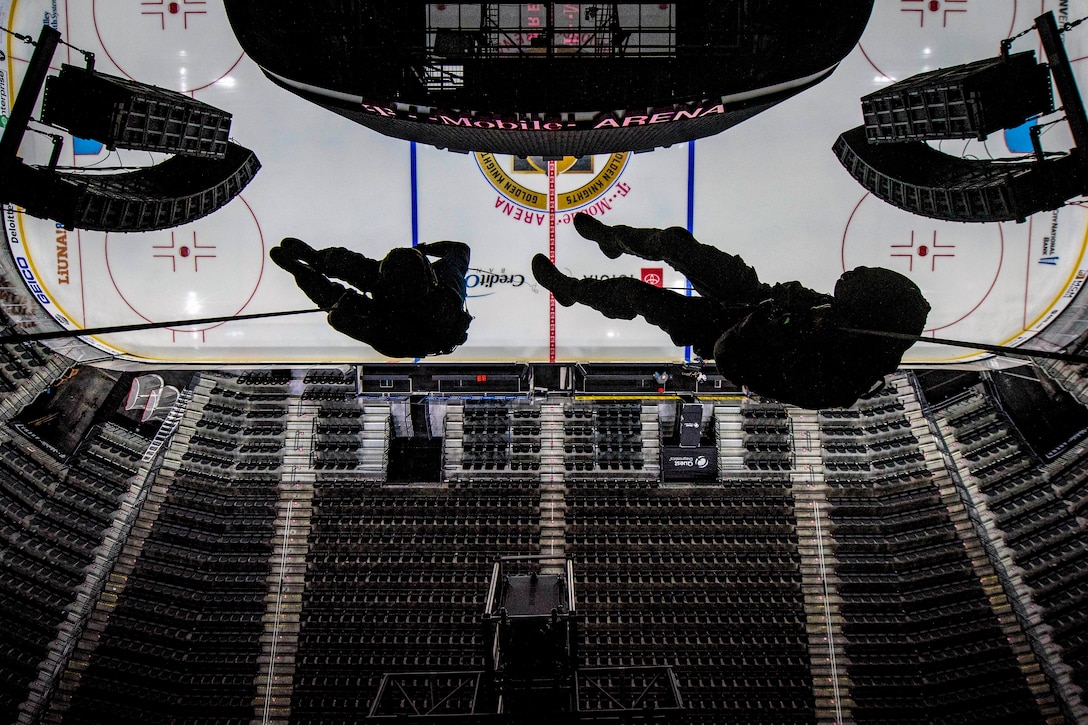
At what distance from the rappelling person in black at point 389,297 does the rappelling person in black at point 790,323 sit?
5.61 feet

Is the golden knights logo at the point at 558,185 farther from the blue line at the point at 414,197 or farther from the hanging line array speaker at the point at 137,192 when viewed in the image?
the hanging line array speaker at the point at 137,192

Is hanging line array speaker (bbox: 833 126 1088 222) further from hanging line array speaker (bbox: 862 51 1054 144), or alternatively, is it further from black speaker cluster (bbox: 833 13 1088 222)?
hanging line array speaker (bbox: 862 51 1054 144)

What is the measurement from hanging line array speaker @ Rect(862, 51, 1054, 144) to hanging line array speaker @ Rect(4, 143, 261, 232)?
752 cm

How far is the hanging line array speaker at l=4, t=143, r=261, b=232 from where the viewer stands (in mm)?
6832

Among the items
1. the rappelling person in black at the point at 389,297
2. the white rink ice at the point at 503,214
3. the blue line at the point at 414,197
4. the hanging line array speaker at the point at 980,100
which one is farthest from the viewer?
the blue line at the point at 414,197

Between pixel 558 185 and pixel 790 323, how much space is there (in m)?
4.86

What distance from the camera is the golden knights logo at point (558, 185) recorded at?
7867mm

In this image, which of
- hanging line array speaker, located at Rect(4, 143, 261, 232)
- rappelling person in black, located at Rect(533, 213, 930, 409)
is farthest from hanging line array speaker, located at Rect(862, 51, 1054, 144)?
hanging line array speaker, located at Rect(4, 143, 261, 232)

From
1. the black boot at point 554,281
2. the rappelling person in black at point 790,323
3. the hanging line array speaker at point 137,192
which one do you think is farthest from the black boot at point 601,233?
the hanging line array speaker at point 137,192

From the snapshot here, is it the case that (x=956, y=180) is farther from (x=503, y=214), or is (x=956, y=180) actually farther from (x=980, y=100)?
(x=503, y=214)

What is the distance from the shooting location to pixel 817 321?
12.0ft

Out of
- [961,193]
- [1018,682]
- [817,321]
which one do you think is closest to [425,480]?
[817,321]

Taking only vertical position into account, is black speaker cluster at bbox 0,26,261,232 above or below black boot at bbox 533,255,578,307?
above

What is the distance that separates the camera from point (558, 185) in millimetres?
7938
